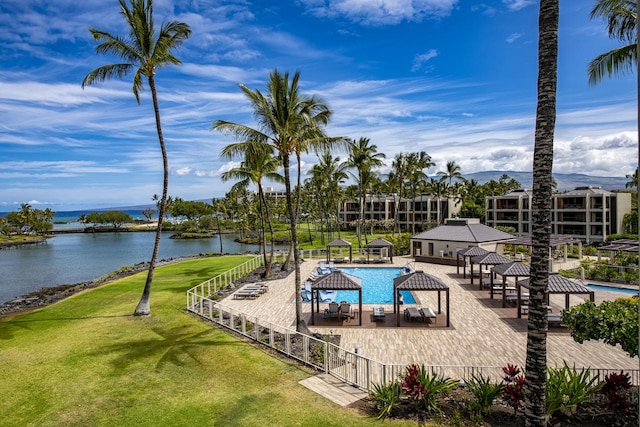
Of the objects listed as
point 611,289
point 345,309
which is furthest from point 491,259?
point 345,309

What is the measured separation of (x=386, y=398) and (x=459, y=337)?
7.49 m

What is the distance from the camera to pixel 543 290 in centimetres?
669

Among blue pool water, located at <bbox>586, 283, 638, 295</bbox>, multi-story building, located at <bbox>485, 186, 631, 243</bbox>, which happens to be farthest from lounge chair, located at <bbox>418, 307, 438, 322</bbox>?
multi-story building, located at <bbox>485, 186, 631, 243</bbox>

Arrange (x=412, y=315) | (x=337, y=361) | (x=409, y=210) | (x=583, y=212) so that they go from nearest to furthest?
(x=337, y=361), (x=412, y=315), (x=583, y=212), (x=409, y=210)

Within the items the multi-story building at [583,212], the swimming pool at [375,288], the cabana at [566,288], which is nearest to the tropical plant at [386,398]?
the cabana at [566,288]

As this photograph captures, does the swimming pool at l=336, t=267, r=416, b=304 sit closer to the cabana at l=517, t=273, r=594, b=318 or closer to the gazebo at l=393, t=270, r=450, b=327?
the gazebo at l=393, t=270, r=450, b=327

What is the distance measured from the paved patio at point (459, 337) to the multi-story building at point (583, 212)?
3562 centimetres

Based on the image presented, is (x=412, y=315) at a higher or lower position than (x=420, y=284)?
lower

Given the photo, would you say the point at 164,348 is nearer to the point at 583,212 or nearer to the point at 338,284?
the point at 338,284

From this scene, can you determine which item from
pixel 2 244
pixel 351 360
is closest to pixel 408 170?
pixel 351 360

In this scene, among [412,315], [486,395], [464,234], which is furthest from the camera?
[464,234]

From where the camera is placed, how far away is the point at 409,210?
7669cm

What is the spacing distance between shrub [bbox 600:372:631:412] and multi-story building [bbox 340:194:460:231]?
55.4 meters

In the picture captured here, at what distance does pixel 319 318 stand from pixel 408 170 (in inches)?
1590
